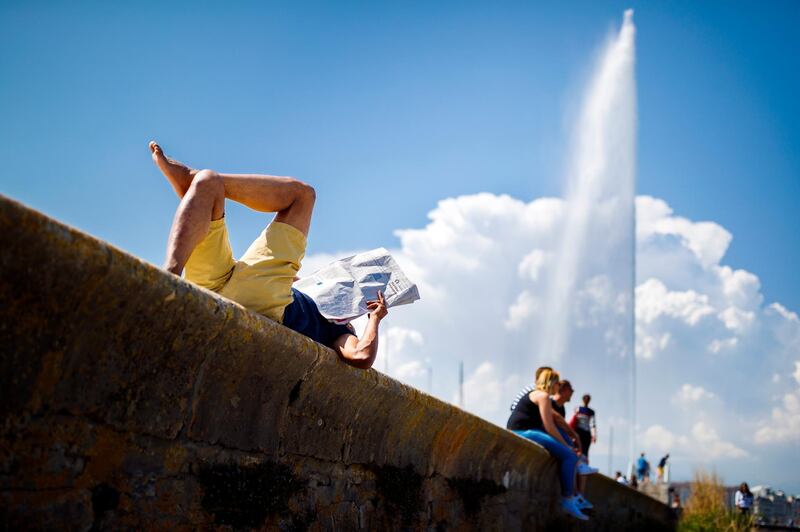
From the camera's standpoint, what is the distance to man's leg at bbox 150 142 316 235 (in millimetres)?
3387

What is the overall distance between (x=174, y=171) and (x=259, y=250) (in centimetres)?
55

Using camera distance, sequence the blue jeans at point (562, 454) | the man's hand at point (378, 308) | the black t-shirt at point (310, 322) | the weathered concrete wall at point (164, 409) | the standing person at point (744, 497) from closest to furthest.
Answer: the weathered concrete wall at point (164, 409), the black t-shirt at point (310, 322), the man's hand at point (378, 308), the blue jeans at point (562, 454), the standing person at point (744, 497)

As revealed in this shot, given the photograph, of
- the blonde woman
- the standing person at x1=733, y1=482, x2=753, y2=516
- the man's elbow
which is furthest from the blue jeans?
the standing person at x1=733, y1=482, x2=753, y2=516

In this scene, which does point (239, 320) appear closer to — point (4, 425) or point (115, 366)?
point (115, 366)

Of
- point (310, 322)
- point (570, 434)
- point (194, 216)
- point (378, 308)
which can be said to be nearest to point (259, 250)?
point (310, 322)

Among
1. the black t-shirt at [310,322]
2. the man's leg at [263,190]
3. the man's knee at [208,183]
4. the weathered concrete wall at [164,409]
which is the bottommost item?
the weathered concrete wall at [164,409]

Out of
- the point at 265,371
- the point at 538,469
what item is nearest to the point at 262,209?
the point at 265,371

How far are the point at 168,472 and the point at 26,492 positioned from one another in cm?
54

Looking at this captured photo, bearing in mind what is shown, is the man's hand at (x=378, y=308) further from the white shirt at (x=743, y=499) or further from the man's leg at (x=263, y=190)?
the white shirt at (x=743, y=499)

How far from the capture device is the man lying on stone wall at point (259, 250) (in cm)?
324

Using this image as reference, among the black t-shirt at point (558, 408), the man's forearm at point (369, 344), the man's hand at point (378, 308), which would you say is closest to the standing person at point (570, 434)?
the black t-shirt at point (558, 408)

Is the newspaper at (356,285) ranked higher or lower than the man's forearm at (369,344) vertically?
higher

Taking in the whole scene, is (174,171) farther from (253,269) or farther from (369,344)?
(369,344)

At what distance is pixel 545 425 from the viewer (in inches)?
288
